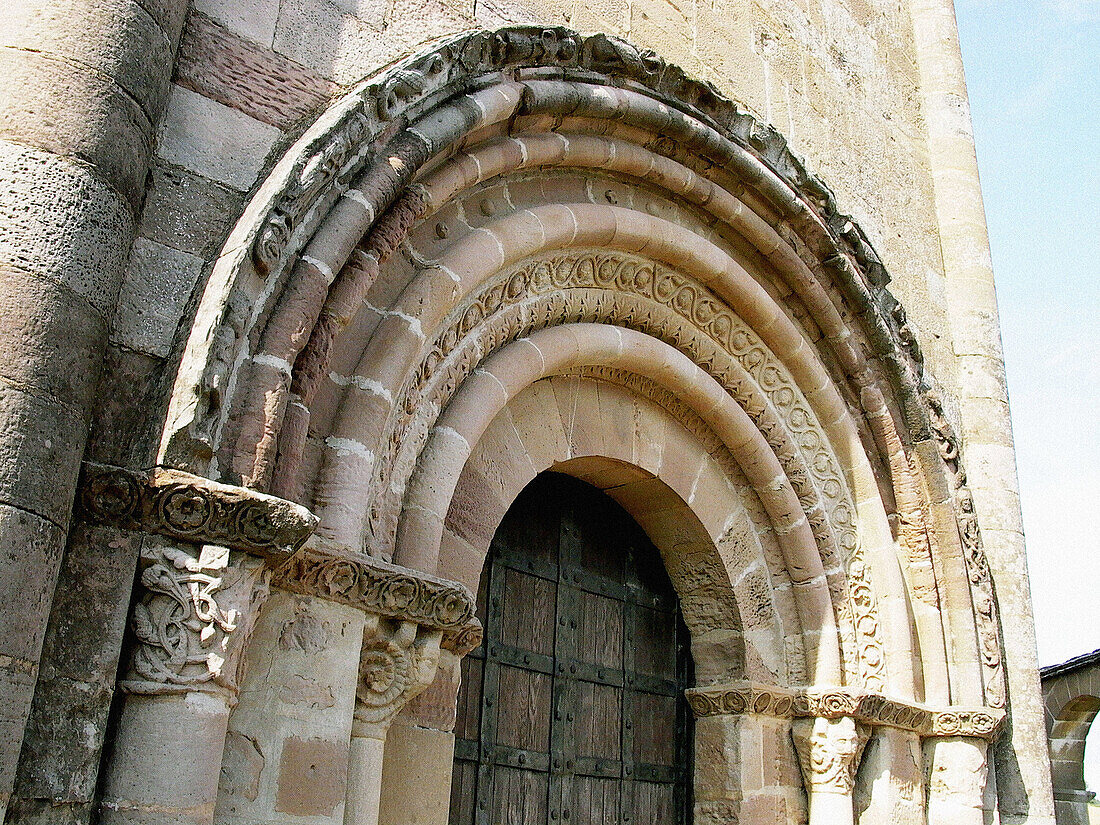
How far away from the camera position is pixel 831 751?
4184mm

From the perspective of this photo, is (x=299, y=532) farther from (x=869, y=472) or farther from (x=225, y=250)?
(x=869, y=472)

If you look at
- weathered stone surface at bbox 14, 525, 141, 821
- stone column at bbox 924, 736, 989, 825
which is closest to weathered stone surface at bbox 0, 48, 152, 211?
weathered stone surface at bbox 14, 525, 141, 821

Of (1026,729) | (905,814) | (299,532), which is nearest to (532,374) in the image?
(299,532)

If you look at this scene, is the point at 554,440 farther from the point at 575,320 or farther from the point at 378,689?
the point at 378,689

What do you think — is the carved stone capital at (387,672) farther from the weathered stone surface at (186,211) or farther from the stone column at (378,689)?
the weathered stone surface at (186,211)

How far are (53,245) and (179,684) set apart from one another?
0.97 meters

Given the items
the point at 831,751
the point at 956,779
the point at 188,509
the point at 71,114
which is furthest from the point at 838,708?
the point at 71,114

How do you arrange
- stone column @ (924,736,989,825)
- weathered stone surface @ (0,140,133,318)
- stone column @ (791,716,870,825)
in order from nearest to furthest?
weathered stone surface @ (0,140,133,318) < stone column @ (791,716,870,825) < stone column @ (924,736,989,825)

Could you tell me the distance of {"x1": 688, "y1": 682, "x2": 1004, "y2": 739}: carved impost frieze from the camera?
420 cm

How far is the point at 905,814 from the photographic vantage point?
4.30 meters

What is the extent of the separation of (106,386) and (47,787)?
0.87m

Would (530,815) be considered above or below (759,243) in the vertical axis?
below

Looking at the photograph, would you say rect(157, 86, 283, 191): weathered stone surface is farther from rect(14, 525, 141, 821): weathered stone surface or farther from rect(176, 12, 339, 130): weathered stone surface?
rect(14, 525, 141, 821): weathered stone surface

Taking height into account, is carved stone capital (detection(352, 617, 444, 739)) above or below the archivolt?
below
